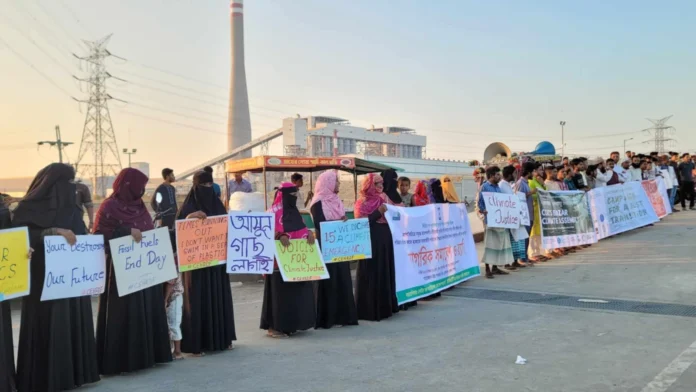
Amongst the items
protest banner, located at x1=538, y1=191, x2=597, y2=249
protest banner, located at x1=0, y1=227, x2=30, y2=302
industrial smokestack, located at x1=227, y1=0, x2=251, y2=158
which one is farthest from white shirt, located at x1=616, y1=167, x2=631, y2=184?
industrial smokestack, located at x1=227, y1=0, x2=251, y2=158

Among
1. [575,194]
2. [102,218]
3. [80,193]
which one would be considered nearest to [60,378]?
[102,218]

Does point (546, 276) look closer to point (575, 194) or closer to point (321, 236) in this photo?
point (575, 194)

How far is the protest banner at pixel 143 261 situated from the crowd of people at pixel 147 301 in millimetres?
85

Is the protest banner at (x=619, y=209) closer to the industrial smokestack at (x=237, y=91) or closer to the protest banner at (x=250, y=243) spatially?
the protest banner at (x=250, y=243)

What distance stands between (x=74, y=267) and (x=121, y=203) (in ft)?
2.30

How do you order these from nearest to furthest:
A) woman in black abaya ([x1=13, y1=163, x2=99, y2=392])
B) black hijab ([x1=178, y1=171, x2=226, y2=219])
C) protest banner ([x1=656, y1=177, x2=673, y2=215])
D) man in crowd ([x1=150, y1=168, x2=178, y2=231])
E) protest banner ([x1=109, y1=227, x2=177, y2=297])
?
woman in black abaya ([x1=13, y1=163, x2=99, y2=392])
protest banner ([x1=109, y1=227, x2=177, y2=297])
black hijab ([x1=178, y1=171, x2=226, y2=219])
man in crowd ([x1=150, y1=168, x2=178, y2=231])
protest banner ([x1=656, y1=177, x2=673, y2=215])

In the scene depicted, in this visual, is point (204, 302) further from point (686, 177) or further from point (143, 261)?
point (686, 177)

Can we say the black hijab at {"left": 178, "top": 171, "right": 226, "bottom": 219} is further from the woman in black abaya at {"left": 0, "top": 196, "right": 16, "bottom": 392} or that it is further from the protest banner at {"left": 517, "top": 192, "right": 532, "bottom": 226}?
the protest banner at {"left": 517, "top": 192, "right": 532, "bottom": 226}

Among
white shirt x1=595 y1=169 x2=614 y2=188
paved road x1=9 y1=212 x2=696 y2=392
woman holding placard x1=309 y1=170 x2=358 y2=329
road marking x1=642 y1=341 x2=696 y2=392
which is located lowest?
road marking x1=642 y1=341 x2=696 y2=392

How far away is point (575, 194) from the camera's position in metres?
12.7

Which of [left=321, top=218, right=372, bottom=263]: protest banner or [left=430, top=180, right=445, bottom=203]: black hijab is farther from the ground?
[left=430, top=180, right=445, bottom=203]: black hijab

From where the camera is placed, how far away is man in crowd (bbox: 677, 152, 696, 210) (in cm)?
1958

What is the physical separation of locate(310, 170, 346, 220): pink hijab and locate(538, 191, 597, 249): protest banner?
597 centimetres

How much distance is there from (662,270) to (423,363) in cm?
650
